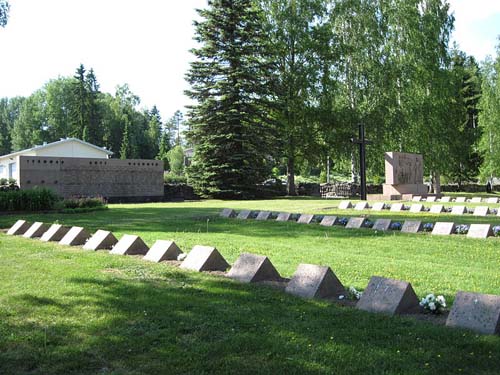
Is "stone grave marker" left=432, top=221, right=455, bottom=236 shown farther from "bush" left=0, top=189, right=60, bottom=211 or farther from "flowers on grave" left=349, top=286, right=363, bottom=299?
"bush" left=0, top=189, right=60, bottom=211

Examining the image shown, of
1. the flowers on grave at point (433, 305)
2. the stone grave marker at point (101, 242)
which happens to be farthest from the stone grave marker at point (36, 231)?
the flowers on grave at point (433, 305)

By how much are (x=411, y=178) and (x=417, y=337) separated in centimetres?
2535

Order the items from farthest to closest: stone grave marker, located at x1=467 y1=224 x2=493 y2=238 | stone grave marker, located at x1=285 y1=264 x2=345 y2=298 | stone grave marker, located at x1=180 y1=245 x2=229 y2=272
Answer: stone grave marker, located at x1=467 y1=224 x2=493 y2=238, stone grave marker, located at x1=180 y1=245 x2=229 y2=272, stone grave marker, located at x1=285 y1=264 x2=345 y2=298

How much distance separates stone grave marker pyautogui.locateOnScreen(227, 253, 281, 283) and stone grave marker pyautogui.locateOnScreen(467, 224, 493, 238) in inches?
250

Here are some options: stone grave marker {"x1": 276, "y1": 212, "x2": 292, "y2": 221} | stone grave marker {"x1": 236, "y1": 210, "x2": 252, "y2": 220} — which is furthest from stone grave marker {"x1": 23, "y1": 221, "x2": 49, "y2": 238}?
stone grave marker {"x1": 276, "y1": 212, "x2": 292, "y2": 221}

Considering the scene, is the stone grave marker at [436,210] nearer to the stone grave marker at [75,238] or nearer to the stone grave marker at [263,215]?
the stone grave marker at [263,215]

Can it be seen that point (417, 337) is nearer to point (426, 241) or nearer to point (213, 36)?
point (426, 241)

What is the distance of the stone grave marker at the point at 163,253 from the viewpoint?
24.8ft

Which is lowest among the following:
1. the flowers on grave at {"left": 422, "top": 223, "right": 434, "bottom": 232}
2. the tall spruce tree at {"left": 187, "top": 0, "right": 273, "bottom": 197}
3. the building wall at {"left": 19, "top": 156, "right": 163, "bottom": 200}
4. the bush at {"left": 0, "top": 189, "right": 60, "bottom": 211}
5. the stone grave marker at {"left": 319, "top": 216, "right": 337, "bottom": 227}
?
the flowers on grave at {"left": 422, "top": 223, "right": 434, "bottom": 232}

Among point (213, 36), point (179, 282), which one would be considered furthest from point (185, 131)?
point (179, 282)

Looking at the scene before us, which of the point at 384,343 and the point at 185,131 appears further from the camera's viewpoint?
the point at 185,131

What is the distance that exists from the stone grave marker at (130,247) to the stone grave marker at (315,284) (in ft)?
12.0

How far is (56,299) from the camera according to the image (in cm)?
529

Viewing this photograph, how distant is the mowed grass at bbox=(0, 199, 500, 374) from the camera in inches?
138
